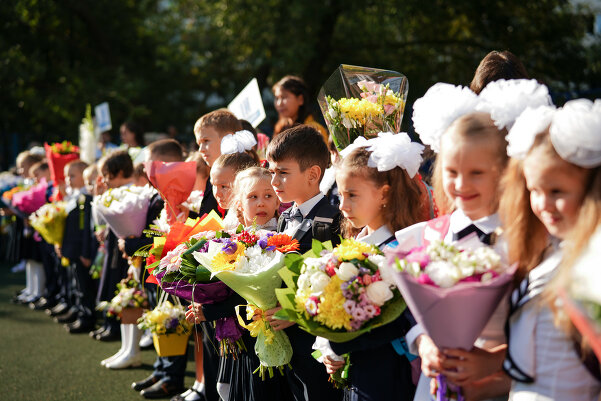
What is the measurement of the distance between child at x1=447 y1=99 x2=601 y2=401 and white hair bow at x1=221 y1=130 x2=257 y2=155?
2687 millimetres

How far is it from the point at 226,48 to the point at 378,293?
13110 millimetres

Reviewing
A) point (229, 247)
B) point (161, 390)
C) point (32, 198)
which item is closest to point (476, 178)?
point (229, 247)

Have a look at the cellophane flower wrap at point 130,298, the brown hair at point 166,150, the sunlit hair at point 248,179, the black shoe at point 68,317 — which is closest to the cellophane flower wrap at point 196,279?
the sunlit hair at point 248,179

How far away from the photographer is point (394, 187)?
9.83ft

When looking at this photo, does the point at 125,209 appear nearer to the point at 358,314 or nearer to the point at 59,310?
the point at 358,314

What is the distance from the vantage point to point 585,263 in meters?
1.61

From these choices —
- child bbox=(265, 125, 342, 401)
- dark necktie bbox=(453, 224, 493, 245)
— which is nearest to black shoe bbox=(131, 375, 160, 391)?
child bbox=(265, 125, 342, 401)

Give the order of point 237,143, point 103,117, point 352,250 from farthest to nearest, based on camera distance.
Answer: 1. point 103,117
2. point 237,143
3. point 352,250

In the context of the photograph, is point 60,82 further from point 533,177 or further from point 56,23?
point 533,177

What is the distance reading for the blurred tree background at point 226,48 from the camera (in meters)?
13.1

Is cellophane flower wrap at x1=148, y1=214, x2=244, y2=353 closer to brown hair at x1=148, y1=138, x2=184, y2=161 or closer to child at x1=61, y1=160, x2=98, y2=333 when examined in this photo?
brown hair at x1=148, y1=138, x2=184, y2=161

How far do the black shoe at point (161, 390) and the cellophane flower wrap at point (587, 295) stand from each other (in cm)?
390

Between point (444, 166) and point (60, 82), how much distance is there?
1571 centimetres

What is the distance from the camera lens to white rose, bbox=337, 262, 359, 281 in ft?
7.96
